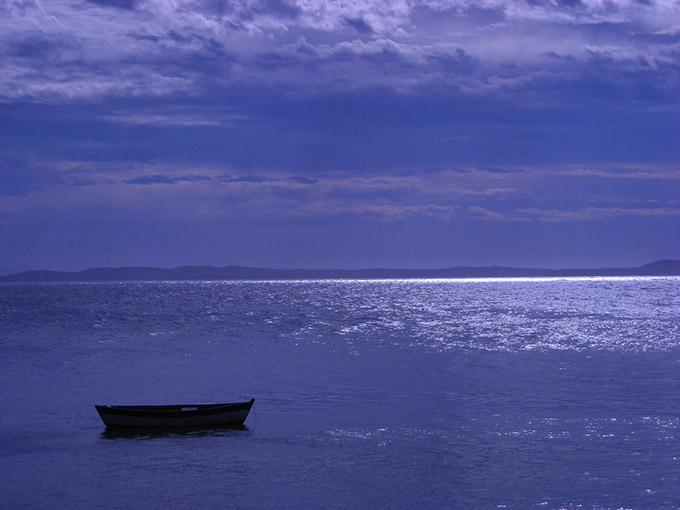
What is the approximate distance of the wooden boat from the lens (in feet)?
118

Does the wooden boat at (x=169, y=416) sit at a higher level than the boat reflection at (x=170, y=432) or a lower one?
higher

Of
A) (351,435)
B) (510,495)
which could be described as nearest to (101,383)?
(351,435)

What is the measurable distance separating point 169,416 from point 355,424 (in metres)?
8.79

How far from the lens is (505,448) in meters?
31.1

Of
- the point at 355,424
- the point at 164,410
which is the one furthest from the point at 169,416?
the point at 355,424

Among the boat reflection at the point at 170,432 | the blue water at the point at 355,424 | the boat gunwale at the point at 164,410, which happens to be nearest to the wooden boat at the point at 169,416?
the boat gunwale at the point at 164,410

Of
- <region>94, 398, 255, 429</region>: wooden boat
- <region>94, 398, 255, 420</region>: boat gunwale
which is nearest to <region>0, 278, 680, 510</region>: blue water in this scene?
<region>94, 398, 255, 429</region>: wooden boat

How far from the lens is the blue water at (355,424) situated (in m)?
26.0

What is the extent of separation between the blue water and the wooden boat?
81 centimetres

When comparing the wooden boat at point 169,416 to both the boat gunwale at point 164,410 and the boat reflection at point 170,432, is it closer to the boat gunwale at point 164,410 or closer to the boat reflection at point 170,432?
the boat gunwale at point 164,410

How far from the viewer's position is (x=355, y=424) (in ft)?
120

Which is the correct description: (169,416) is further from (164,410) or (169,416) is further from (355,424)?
(355,424)

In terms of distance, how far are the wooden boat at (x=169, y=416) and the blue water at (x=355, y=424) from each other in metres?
0.81

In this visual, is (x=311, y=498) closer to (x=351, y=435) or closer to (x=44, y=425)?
(x=351, y=435)
